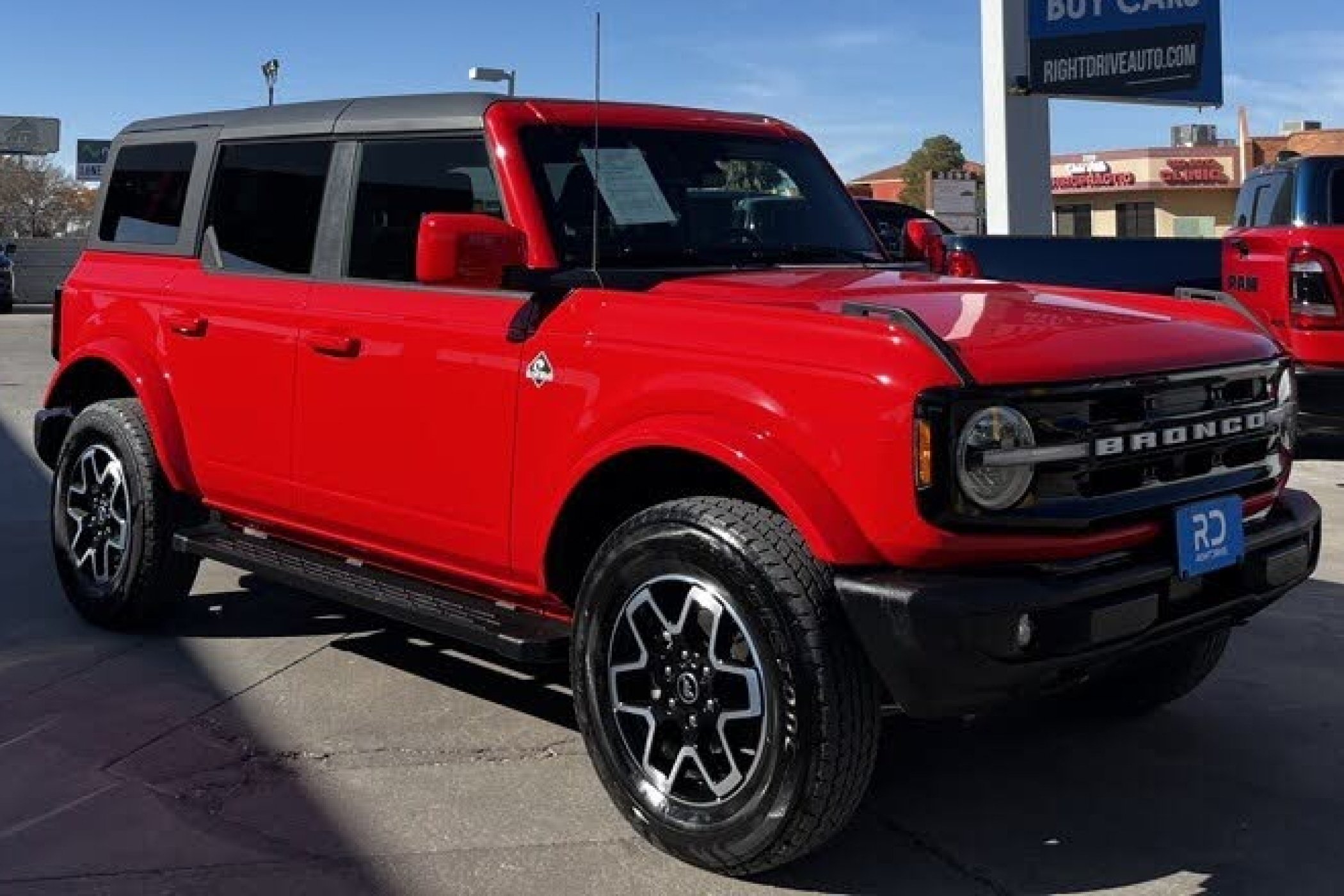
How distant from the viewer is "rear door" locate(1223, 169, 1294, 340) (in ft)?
27.6

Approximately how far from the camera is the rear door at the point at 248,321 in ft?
14.7

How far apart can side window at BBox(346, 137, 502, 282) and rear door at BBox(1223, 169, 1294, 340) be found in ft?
19.6

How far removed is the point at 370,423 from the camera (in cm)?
410

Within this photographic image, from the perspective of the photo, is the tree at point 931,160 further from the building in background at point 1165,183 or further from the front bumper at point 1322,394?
the front bumper at point 1322,394

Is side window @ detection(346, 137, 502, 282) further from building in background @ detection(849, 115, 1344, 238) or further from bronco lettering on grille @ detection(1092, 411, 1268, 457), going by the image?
building in background @ detection(849, 115, 1344, 238)

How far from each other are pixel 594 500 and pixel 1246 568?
1.65m

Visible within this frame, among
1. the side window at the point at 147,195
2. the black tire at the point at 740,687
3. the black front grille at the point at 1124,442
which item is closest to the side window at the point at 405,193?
the side window at the point at 147,195

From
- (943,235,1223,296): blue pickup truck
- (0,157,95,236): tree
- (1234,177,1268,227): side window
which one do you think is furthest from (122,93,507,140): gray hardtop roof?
(0,157,95,236): tree

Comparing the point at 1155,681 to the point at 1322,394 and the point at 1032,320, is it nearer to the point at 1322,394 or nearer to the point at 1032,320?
the point at 1032,320

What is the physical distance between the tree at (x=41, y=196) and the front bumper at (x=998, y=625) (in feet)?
250

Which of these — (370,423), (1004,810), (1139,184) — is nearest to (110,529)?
(370,423)

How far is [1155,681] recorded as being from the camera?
168 inches

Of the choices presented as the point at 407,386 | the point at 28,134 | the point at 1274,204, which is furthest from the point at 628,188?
the point at 28,134

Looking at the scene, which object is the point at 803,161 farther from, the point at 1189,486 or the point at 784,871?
the point at 784,871
